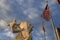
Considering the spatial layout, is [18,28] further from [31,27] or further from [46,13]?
[46,13]

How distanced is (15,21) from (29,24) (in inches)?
88.6

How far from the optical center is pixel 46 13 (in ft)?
136

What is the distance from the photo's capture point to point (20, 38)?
140 ft

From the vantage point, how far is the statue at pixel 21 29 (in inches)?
1665

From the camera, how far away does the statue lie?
139ft

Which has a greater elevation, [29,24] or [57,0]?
[57,0]

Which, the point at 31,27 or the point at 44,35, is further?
the point at 44,35

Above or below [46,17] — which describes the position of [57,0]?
above

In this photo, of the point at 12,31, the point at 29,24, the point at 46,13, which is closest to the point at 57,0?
the point at 46,13

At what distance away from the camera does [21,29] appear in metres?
42.9

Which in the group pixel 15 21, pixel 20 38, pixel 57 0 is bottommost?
pixel 20 38

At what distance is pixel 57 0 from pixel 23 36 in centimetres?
758

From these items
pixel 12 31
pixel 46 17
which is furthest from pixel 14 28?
pixel 46 17

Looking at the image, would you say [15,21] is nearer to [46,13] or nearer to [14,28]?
[14,28]
